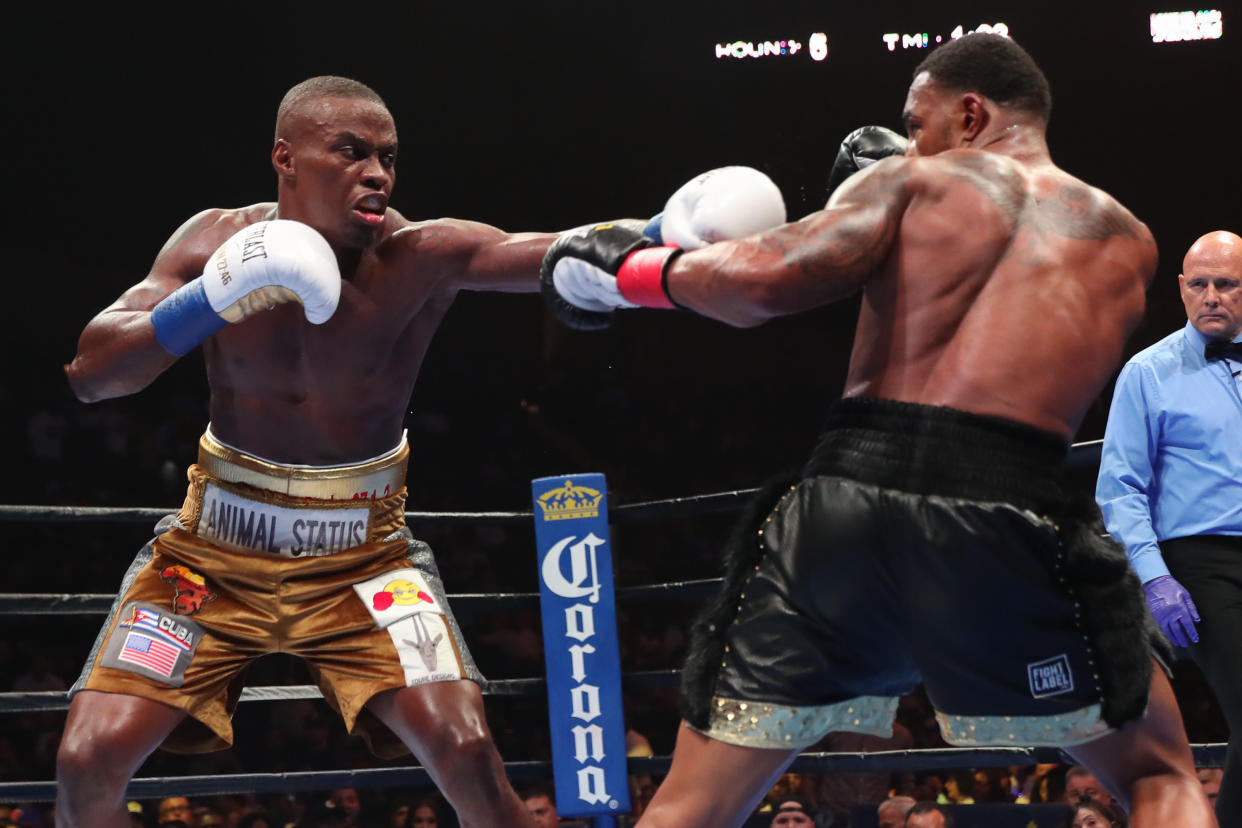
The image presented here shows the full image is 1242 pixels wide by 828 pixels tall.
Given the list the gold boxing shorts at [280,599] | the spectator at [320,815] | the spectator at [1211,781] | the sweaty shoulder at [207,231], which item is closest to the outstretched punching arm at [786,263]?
the gold boxing shorts at [280,599]

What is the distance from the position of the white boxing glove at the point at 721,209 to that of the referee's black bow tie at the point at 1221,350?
1314mm

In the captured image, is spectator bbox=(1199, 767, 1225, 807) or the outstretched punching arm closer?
the outstretched punching arm

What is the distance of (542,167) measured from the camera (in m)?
8.72

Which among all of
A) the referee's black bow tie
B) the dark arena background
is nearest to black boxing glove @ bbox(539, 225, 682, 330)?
the referee's black bow tie

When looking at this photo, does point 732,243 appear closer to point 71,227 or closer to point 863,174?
point 863,174

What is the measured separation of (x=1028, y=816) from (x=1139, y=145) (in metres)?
6.32

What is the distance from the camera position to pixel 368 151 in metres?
2.64

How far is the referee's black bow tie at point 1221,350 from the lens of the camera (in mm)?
2816

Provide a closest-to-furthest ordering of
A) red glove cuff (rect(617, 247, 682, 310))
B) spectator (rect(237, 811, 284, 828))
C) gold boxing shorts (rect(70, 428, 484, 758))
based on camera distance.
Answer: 1. red glove cuff (rect(617, 247, 682, 310))
2. gold boxing shorts (rect(70, 428, 484, 758))
3. spectator (rect(237, 811, 284, 828))

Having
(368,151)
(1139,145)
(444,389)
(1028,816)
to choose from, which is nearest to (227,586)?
(368,151)

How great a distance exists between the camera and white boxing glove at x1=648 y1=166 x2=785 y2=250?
1940mm

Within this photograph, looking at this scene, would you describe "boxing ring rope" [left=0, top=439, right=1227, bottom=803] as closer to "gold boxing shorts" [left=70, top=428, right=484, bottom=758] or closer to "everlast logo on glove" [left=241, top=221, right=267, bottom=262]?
"gold boxing shorts" [left=70, top=428, right=484, bottom=758]

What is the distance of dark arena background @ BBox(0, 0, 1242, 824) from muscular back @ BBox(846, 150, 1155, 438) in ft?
17.7

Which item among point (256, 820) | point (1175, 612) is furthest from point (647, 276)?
point (256, 820)
